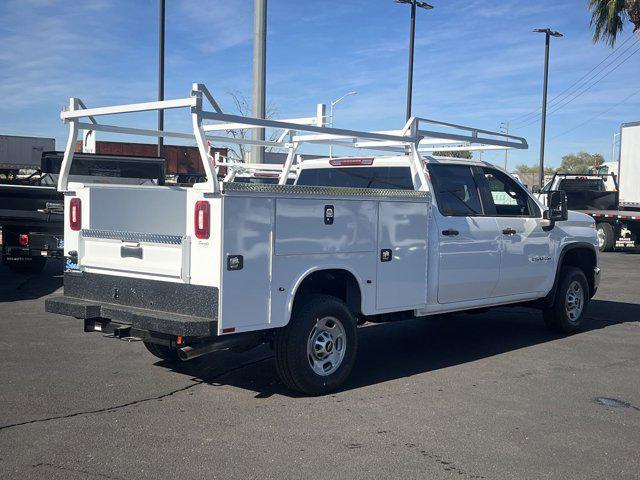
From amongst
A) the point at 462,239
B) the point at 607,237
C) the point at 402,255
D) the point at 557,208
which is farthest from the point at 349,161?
the point at 607,237

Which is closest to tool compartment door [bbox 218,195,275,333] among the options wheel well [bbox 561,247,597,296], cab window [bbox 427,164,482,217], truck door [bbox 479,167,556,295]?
cab window [bbox 427,164,482,217]

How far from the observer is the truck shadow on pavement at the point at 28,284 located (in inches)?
455

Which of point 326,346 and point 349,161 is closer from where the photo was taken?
point 326,346

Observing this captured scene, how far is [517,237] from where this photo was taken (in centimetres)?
822

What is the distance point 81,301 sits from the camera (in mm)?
6410

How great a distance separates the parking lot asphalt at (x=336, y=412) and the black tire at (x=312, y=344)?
0.17m

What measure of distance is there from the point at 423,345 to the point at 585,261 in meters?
2.71

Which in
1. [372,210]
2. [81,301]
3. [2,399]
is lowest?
[2,399]

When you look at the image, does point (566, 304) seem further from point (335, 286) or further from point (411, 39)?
point (411, 39)

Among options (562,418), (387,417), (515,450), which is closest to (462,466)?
(515,450)

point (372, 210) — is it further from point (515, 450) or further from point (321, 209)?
point (515, 450)

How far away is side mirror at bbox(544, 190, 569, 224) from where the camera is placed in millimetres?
8359

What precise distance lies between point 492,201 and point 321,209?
2802mm

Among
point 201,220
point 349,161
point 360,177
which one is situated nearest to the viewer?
point 201,220
